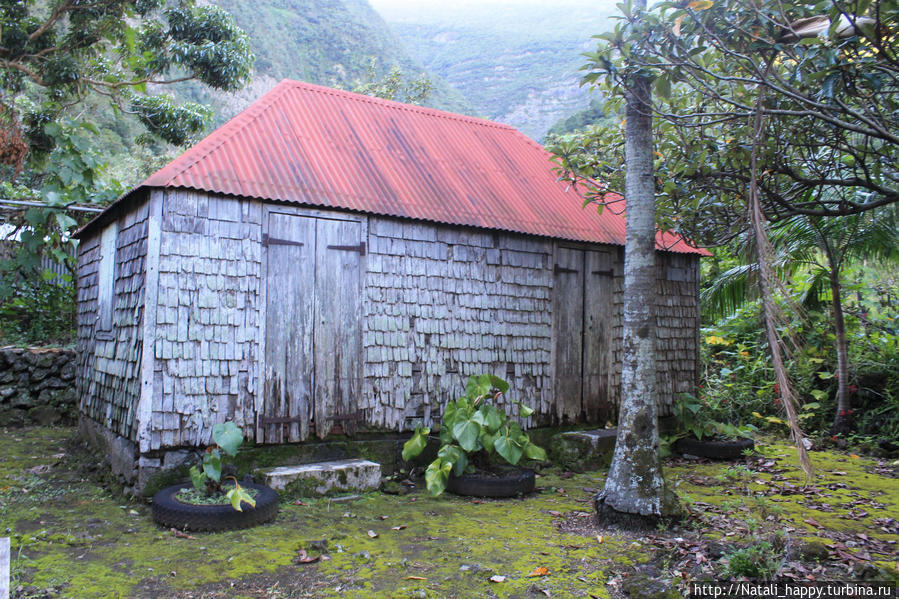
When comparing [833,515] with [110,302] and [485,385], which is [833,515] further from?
[110,302]

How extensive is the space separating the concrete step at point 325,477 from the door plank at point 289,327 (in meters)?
0.43

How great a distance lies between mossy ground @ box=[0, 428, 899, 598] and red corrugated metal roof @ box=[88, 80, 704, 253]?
127 inches

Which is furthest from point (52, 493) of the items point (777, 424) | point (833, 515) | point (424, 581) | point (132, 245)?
point (777, 424)

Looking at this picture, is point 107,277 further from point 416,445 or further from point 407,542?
point 407,542

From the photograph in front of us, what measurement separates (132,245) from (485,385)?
13.6 feet

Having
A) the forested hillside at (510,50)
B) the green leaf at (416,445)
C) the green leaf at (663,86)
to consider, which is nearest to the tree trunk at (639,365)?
the green leaf at (663,86)

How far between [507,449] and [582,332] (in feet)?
9.40

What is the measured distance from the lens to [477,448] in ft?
22.1

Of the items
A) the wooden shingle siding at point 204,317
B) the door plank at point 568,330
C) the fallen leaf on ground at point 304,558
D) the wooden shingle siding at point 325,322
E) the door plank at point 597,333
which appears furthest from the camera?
the door plank at point 597,333

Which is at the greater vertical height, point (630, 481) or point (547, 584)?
point (630, 481)

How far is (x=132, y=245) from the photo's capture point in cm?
673

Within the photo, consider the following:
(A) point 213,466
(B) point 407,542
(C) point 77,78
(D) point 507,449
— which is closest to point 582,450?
(D) point 507,449

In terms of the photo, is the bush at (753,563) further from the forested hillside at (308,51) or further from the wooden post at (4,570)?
the forested hillside at (308,51)

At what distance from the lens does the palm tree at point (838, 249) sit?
30.7ft
